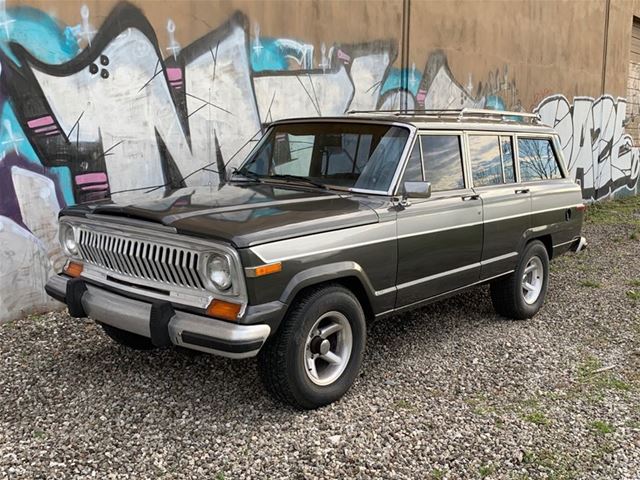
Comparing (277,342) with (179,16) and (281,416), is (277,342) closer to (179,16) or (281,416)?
(281,416)

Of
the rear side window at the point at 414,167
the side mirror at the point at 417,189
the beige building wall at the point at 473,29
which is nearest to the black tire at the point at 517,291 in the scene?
the rear side window at the point at 414,167

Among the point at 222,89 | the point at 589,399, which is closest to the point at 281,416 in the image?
the point at 589,399

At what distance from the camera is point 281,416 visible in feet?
12.2

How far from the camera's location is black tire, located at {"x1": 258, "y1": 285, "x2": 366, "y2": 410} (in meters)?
3.51

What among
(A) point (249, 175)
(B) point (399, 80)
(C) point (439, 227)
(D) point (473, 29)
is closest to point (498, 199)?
(C) point (439, 227)

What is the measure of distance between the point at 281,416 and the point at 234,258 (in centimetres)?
111

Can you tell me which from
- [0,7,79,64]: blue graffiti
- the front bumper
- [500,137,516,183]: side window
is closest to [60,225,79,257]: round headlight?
the front bumper

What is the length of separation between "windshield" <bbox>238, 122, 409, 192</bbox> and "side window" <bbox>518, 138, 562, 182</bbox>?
1687 millimetres

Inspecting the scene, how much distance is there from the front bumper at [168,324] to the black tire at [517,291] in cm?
294

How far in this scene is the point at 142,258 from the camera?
3605 millimetres

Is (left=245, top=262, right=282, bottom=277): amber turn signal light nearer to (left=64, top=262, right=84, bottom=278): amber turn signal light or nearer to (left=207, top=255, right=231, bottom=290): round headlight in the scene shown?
(left=207, top=255, right=231, bottom=290): round headlight

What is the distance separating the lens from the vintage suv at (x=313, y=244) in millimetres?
3360

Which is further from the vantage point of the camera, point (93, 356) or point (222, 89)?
point (222, 89)

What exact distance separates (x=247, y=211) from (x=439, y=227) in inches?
60.7
